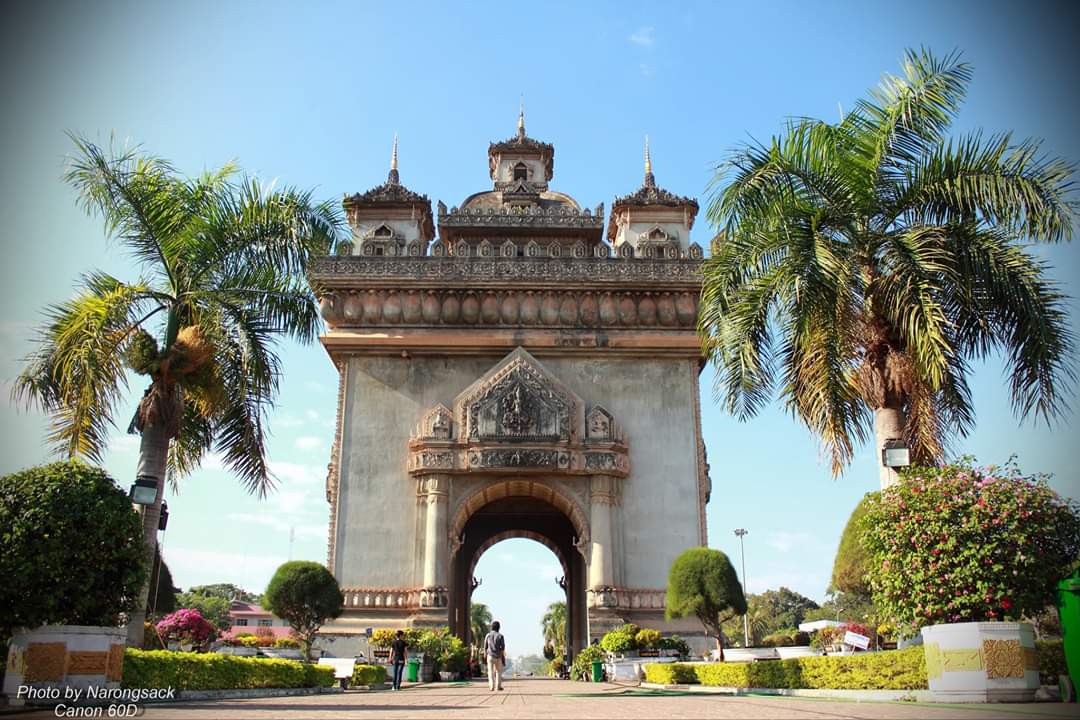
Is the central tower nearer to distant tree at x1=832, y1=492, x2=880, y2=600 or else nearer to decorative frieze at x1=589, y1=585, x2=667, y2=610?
decorative frieze at x1=589, y1=585, x2=667, y2=610

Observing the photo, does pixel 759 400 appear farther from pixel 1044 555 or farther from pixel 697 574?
pixel 697 574

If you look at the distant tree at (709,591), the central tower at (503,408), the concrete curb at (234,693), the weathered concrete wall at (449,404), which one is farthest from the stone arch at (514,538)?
the concrete curb at (234,693)

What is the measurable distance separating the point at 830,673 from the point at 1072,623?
11.0 feet

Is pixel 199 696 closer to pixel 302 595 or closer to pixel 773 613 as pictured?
pixel 302 595

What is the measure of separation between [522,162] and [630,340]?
1027 cm

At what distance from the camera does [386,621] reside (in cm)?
2269

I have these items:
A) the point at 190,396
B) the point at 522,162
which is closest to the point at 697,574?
the point at 190,396

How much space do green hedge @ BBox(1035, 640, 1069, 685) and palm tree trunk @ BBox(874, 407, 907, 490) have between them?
2.97 meters

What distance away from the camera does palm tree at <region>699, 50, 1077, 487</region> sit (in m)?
12.0

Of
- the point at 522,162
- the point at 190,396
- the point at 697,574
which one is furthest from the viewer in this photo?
the point at 522,162

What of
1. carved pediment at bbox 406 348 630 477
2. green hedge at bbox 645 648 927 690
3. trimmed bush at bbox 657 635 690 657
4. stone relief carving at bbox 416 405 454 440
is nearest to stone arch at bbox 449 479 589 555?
carved pediment at bbox 406 348 630 477

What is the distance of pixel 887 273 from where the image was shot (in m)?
12.7

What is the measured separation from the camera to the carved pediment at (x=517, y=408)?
23672 millimetres

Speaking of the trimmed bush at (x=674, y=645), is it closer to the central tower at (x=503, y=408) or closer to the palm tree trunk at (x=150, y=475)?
the central tower at (x=503, y=408)
